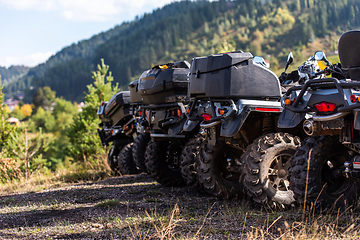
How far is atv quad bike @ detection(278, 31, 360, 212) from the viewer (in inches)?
177

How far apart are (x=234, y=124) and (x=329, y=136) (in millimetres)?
1493

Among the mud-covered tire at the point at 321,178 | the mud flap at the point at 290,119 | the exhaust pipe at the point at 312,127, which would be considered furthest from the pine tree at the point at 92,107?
the exhaust pipe at the point at 312,127

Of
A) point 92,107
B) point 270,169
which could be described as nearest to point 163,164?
point 270,169

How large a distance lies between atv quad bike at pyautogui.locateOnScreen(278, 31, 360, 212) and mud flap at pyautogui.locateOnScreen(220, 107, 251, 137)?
85cm

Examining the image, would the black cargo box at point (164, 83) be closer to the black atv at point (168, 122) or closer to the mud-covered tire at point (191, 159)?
the black atv at point (168, 122)

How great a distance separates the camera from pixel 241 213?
217 inches

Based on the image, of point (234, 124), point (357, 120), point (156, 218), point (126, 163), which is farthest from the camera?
point (126, 163)

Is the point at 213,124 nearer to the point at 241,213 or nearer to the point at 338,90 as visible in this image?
the point at 241,213

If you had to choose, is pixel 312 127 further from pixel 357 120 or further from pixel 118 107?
pixel 118 107

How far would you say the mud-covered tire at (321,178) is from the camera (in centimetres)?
485

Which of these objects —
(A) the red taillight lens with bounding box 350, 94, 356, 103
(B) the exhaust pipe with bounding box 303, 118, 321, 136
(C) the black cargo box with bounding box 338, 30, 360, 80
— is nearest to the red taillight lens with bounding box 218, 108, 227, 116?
(B) the exhaust pipe with bounding box 303, 118, 321, 136

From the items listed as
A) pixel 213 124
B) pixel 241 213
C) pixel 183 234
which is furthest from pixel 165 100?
pixel 183 234

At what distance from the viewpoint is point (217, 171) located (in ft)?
22.7

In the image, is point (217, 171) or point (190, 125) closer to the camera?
point (217, 171)
